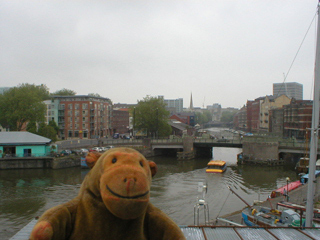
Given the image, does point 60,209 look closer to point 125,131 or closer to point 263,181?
point 263,181

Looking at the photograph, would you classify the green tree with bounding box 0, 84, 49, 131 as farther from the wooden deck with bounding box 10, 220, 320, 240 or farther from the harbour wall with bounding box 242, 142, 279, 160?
the wooden deck with bounding box 10, 220, 320, 240

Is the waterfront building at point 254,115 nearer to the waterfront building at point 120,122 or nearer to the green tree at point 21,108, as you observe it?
the waterfront building at point 120,122

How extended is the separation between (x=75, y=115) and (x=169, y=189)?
41.7m

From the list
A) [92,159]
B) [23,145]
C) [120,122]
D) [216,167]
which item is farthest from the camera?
[120,122]

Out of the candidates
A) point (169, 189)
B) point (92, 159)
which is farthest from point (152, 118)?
point (92, 159)

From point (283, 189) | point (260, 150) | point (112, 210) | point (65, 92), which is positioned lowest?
point (283, 189)

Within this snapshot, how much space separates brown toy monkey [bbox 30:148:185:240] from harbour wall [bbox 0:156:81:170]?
3243 cm

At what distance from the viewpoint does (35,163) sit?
34.4m

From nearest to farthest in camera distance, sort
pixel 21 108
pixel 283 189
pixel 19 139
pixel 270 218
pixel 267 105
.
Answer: pixel 270 218 → pixel 283 189 → pixel 19 139 → pixel 21 108 → pixel 267 105

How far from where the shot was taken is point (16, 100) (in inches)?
1919

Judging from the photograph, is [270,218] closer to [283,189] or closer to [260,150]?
[283,189]

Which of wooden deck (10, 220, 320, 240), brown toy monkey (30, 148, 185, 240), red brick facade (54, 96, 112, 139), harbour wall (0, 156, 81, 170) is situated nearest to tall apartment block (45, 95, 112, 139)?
red brick facade (54, 96, 112, 139)

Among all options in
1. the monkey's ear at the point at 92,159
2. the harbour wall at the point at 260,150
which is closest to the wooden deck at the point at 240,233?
the monkey's ear at the point at 92,159

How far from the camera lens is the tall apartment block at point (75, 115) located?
2418 inches
